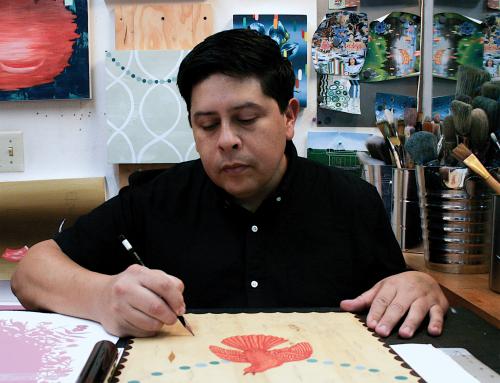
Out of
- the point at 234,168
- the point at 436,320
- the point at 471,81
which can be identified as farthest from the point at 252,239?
the point at 471,81

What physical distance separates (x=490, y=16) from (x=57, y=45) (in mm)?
1146

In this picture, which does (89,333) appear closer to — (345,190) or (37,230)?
(345,190)

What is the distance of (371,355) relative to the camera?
1.96 feet

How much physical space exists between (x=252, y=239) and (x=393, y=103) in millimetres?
722

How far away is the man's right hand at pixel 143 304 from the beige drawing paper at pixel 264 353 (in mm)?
19

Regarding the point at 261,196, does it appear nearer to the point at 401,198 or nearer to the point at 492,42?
the point at 401,198

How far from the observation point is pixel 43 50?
1451mm

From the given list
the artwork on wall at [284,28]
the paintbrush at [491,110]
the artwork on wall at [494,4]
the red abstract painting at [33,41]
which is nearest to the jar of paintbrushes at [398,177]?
the paintbrush at [491,110]

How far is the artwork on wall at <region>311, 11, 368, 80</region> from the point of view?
146 centimetres

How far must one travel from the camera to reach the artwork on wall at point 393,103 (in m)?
1.49

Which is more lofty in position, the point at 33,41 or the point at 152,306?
the point at 33,41

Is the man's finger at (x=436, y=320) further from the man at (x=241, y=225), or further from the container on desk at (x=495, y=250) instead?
the container on desk at (x=495, y=250)

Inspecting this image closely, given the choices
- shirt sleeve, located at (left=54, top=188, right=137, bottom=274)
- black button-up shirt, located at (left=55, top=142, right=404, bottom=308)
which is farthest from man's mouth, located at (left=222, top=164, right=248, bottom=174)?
shirt sleeve, located at (left=54, top=188, right=137, bottom=274)

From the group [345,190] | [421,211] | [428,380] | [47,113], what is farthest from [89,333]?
[47,113]
